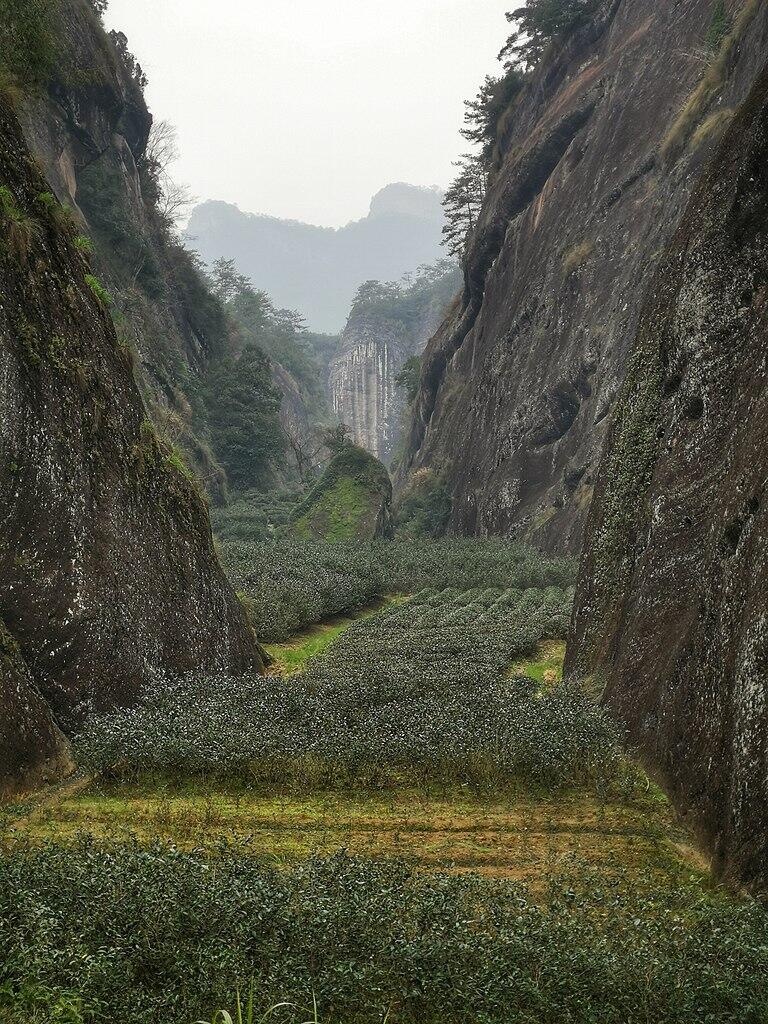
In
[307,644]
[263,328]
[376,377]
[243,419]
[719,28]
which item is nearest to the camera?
[307,644]

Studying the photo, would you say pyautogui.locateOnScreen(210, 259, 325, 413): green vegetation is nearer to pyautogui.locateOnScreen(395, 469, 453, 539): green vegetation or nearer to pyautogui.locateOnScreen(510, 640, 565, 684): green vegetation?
pyautogui.locateOnScreen(395, 469, 453, 539): green vegetation

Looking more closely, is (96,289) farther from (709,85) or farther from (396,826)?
(709,85)

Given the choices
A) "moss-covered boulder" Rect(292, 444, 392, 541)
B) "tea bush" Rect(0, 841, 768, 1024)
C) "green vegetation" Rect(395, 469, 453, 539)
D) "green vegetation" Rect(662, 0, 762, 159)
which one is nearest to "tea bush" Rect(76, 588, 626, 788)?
"tea bush" Rect(0, 841, 768, 1024)

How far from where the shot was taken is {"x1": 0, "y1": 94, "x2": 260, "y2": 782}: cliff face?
32.9 ft

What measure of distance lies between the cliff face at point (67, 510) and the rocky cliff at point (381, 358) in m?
108

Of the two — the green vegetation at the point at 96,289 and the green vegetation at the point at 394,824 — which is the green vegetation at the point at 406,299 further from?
the green vegetation at the point at 394,824

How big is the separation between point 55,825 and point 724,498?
27.0ft

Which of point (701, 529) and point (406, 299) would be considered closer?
point (701, 529)

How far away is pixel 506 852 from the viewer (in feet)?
25.3

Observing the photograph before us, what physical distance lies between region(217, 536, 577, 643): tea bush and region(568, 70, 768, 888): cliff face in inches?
442

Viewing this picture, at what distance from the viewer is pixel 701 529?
1052cm

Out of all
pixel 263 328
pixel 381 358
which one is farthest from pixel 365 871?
pixel 381 358

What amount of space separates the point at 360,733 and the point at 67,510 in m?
5.13

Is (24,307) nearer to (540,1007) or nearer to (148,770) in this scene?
(148,770)
